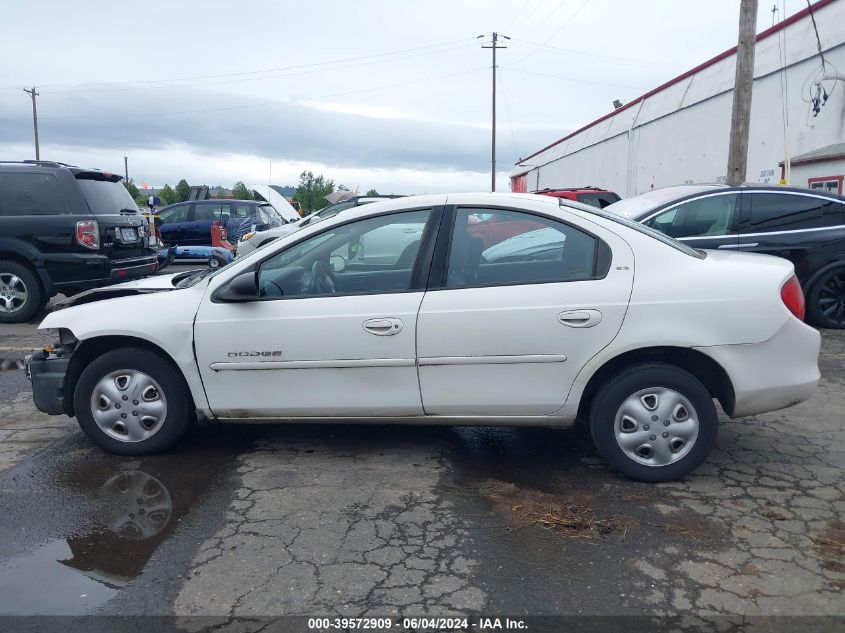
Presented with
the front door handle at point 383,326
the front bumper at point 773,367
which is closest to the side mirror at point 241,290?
the front door handle at point 383,326

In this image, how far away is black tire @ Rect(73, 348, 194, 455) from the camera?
13.8 feet

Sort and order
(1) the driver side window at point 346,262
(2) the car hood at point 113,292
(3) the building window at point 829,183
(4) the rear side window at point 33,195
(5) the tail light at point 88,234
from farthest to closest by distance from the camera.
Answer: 1. (3) the building window at point 829,183
2. (4) the rear side window at point 33,195
3. (5) the tail light at point 88,234
4. (2) the car hood at point 113,292
5. (1) the driver side window at point 346,262

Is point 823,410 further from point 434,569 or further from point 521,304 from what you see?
point 434,569

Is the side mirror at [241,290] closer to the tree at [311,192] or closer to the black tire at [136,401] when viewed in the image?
the black tire at [136,401]

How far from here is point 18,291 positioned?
8922 millimetres

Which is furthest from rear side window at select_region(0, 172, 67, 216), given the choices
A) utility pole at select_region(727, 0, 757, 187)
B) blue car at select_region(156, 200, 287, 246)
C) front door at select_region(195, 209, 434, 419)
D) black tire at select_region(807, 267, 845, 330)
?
utility pole at select_region(727, 0, 757, 187)

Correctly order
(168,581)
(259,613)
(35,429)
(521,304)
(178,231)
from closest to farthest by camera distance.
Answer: (259,613), (168,581), (521,304), (35,429), (178,231)

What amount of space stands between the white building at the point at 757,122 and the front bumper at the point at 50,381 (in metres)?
13.8

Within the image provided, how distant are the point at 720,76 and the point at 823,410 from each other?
17731 mm

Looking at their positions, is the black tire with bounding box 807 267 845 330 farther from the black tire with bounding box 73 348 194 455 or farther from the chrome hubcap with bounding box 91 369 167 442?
the chrome hubcap with bounding box 91 369 167 442

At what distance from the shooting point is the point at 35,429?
5.02 metres

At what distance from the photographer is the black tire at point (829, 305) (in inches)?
313

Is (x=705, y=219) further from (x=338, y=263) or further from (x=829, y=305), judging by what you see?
(x=338, y=263)

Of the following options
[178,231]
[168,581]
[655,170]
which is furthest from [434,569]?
[655,170]
